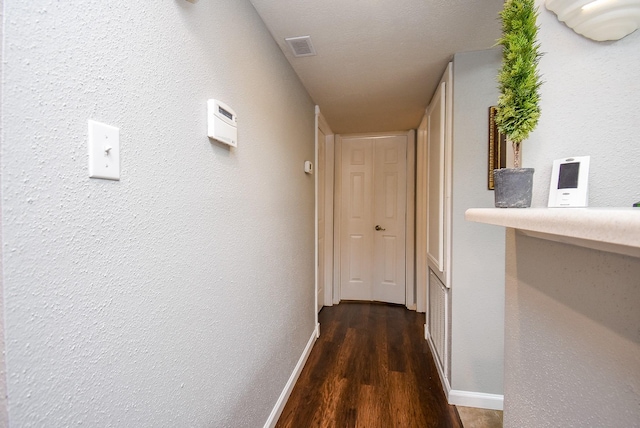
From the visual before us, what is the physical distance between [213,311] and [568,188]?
1.19 metres

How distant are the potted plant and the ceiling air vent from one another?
1.11m

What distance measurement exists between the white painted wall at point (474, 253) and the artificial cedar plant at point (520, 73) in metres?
1.00

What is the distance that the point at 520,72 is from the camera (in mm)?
770

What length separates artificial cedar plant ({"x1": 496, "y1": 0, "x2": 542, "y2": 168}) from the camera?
2.49ft

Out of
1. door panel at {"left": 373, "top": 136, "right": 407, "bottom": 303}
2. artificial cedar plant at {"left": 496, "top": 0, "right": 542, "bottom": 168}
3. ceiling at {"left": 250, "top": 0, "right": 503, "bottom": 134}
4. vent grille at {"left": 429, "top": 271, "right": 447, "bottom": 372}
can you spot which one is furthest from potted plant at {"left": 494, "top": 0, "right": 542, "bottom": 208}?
door panel at {"left": 373, "top": 136, "right": 407, "bottom": 303}

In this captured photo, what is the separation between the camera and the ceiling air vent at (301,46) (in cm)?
162

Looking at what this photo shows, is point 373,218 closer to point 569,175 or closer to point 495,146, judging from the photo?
point 495,146

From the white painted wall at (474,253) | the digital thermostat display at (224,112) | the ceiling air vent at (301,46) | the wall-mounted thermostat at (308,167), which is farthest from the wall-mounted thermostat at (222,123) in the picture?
the white painted wall at (474,253)

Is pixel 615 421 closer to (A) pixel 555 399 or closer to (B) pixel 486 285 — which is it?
(A) pixel 555 399

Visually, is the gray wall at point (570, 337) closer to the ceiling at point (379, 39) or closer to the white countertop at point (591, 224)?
the white countertop at point (591, 224)

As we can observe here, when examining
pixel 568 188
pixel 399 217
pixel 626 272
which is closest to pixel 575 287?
pixel 626 272

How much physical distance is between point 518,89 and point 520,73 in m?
0.04

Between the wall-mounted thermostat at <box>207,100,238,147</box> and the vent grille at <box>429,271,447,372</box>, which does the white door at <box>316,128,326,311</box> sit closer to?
the vent grille at <box>429,271,447,372</box>

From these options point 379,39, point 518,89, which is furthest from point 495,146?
point 518,89
